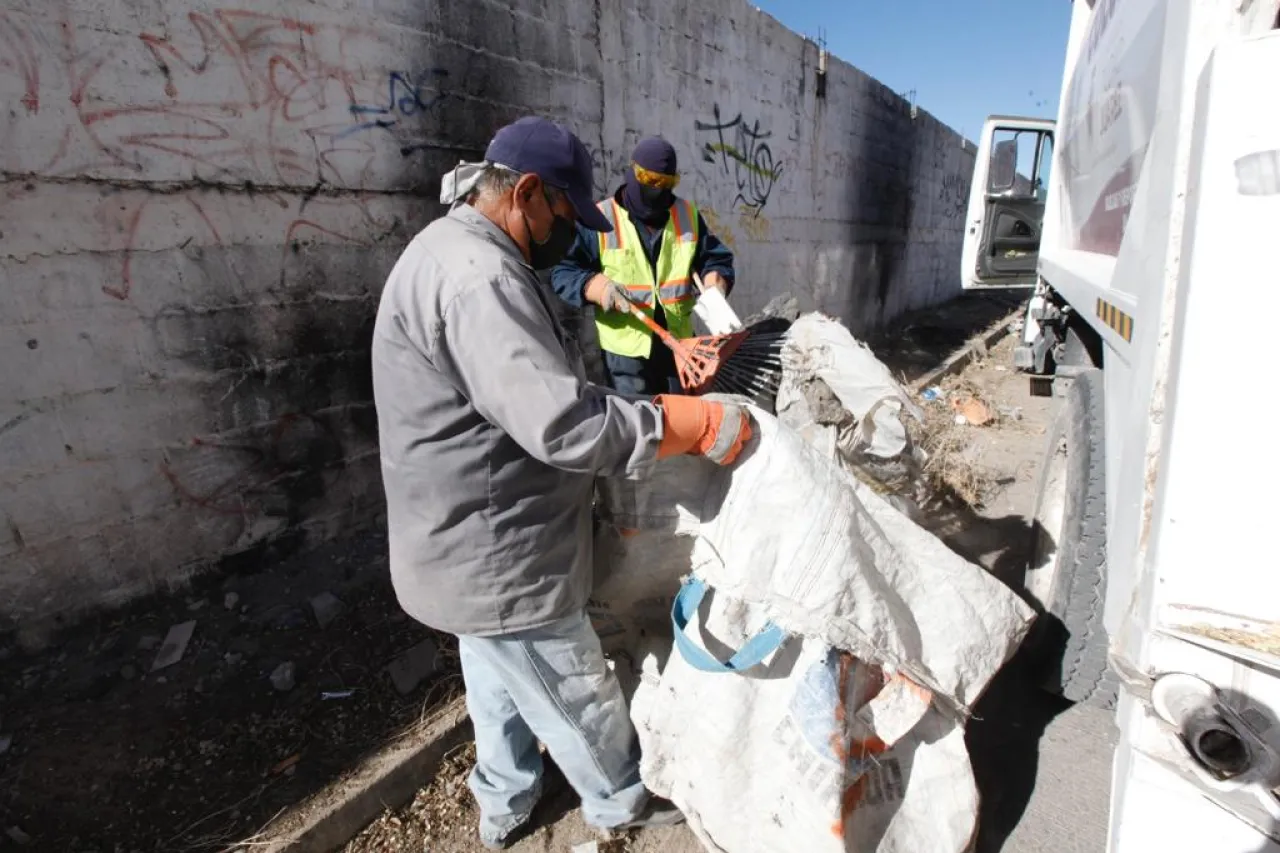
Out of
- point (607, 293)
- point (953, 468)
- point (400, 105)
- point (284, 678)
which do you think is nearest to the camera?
point (284, 678)

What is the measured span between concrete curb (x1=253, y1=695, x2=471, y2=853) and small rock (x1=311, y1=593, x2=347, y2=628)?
0.71 metres

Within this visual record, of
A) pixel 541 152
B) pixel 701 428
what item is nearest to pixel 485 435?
pixel 701 428

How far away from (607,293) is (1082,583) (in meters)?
1.91

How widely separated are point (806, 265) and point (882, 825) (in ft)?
20.8

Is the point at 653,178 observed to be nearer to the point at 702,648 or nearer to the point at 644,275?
the point at 644,275

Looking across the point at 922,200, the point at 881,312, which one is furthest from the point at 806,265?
the point at 922,200

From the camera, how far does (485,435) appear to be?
4.92 feet

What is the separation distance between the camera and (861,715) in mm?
1599

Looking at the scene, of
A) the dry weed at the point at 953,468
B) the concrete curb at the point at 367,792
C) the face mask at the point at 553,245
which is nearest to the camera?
the face mask at the point at 553,245

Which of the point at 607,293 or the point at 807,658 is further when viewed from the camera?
the point at 607,293

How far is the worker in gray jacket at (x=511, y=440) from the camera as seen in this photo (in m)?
1.35

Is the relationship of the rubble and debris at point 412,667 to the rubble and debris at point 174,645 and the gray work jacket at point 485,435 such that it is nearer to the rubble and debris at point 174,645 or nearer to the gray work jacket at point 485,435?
the rubble and debris at point 174,645

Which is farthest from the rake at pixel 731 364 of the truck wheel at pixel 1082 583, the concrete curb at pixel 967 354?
the concrete curb at pixel 967 354

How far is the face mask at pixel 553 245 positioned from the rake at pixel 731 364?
72 cm
